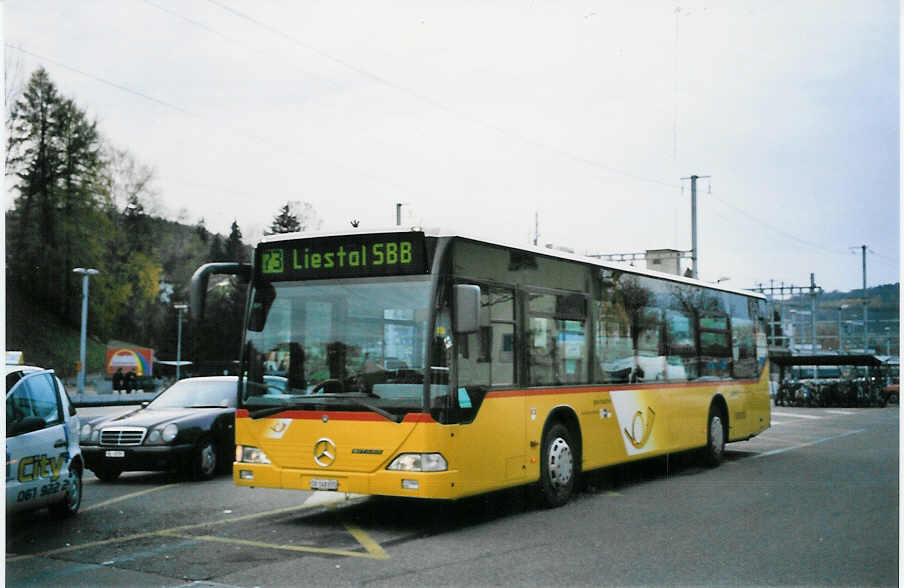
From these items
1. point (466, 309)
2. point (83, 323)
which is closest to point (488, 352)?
point (466, 309)

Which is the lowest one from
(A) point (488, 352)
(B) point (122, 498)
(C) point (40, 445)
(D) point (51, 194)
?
(B) point (122, 498)

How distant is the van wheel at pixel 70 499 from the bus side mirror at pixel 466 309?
410cm

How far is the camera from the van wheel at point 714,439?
1616 centimetres

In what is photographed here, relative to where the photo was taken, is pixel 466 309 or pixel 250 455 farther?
pixel 250 455

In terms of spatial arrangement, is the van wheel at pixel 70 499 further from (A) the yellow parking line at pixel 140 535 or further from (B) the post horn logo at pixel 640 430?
(B) the post horn logo at pixel 640 430

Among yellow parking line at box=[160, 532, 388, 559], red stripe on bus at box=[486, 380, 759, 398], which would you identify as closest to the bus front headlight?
yellow parking line at box=[160, 532, 388, 559]

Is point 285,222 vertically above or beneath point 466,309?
above

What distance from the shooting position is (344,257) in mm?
10117

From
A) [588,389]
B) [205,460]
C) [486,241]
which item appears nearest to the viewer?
[486,241]

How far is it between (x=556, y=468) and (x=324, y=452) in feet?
9.36

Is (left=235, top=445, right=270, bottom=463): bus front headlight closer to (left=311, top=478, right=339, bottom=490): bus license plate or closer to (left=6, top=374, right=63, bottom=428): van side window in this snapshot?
(left=311, top=478, right=339, bottom=490): bus license plate

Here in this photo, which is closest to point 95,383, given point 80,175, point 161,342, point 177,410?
point 80,175

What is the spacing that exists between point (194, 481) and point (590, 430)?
5.38 metres

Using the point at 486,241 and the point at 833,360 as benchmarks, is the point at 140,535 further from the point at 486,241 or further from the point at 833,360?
the point at 833,360
